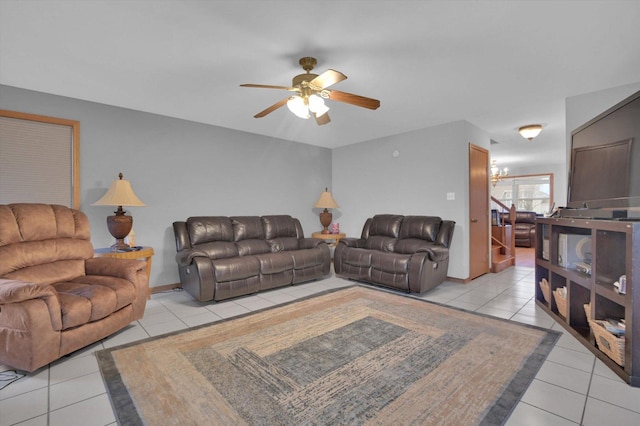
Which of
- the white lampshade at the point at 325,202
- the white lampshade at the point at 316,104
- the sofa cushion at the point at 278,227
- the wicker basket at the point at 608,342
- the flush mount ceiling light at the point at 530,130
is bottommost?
the wicker basket at the point at 608,342

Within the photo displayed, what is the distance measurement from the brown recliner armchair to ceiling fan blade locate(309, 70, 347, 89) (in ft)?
7.74

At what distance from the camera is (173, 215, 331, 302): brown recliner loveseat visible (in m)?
3.47

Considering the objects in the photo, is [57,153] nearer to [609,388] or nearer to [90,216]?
[90,216]

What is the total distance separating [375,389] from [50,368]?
7.53 ft

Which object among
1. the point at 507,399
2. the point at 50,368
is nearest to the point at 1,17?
the point at 50,368

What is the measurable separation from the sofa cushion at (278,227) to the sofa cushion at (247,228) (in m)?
0.10

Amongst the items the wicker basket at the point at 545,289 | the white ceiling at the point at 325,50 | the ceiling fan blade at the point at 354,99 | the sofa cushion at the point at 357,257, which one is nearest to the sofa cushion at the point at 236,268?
the sofa cushion at the point at 357,257

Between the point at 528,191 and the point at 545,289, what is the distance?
8.44 m

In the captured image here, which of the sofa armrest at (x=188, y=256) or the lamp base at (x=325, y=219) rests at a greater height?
the lamp base at (x=325, y=219)

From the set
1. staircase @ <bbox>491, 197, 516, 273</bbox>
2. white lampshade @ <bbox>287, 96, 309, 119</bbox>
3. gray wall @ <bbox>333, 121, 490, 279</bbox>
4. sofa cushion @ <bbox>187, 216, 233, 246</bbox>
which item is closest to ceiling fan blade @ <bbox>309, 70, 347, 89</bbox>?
white lampshade @ <bbox>287, 96, 309, 119</bbox>

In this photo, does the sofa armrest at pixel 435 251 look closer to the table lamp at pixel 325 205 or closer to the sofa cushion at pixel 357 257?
the sofa cushion at pixel 357 257

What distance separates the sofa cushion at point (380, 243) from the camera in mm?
4541

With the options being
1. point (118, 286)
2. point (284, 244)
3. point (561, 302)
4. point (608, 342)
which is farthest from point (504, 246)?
point (118, 286)

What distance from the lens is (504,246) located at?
5.85m
